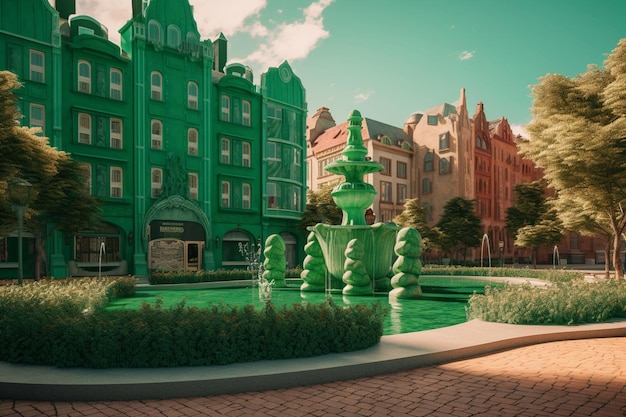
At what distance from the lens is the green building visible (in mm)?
27547

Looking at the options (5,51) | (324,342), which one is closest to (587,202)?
(324,342)

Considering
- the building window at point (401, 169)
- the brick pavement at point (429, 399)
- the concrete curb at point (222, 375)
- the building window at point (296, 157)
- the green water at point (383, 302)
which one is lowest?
the green water at point (383, 302)

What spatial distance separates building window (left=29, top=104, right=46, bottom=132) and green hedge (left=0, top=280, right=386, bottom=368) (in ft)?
76.7

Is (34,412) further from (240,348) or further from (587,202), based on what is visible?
(587,202)

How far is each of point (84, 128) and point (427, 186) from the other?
40.3 metres

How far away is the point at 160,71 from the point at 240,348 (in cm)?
2964

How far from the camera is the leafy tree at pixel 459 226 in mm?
45562

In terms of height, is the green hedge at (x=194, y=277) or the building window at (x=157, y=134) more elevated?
the building window at (x=157, y=134)

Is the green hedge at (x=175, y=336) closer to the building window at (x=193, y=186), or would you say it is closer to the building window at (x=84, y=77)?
the building window at (x=84, y=77)

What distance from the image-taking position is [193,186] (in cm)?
3350

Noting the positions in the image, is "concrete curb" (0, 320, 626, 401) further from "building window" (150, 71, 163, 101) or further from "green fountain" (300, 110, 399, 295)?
"building window" (150, 71, 163, 101)

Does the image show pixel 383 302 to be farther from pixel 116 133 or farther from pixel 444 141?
pixel 444 141

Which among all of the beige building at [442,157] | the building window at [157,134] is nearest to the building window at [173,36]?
the building window at [157,134]

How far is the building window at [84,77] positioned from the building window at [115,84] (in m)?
1.32
